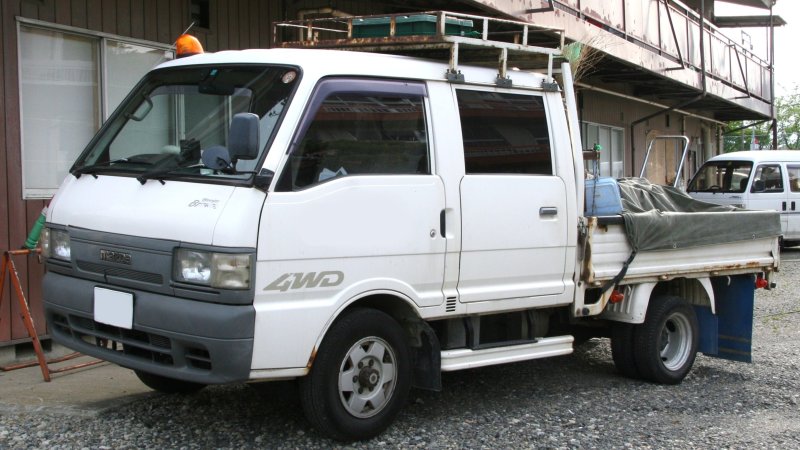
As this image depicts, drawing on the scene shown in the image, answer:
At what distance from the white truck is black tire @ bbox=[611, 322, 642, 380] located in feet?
2.12

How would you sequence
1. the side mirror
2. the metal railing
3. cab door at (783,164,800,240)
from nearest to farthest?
the side mirror, the metal railing, cab door at (783,164,800,240)

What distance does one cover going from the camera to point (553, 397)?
20.3 feet

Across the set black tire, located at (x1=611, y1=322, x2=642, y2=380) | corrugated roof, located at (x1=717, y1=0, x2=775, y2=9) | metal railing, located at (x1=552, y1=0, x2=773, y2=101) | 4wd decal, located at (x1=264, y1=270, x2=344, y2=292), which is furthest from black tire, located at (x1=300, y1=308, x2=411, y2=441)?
corrugated roof, located at (x1=717, y1=0, x2=775, y2=9)

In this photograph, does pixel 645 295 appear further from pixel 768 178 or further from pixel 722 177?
pixel 768 178

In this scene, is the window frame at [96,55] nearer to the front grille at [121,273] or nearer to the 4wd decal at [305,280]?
the front grille at [121,273]

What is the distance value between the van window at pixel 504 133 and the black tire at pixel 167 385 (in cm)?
230

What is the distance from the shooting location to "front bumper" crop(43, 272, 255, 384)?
13.7 ft

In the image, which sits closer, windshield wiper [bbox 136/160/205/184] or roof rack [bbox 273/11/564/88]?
windshield wiper [bbox 136/160/205/184]

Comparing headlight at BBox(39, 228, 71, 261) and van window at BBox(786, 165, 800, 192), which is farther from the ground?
van window at BBox(786, 165, 800, 192)

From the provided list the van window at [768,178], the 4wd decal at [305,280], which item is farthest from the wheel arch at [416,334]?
the van window at [768,178]

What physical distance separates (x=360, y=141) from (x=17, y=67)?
340 cm

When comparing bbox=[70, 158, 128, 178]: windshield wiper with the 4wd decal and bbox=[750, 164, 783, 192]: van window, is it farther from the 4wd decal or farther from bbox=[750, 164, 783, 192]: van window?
bbox=[750, 164, 783, 192]: van window

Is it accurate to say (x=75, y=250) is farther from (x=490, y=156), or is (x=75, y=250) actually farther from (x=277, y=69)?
(x=490, y=156)

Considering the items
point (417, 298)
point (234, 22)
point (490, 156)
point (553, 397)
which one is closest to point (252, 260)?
point (417, 298)
